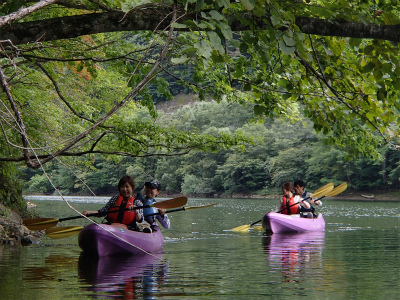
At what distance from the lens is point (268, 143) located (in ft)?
221

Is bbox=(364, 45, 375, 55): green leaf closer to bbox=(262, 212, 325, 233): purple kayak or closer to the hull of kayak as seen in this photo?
the hull of kayak

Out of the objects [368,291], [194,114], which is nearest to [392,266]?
[368,291]

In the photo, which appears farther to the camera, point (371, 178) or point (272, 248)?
point (371, 178)

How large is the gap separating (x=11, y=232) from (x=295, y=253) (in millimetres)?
5882

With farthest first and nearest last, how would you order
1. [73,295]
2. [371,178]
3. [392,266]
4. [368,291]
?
1. [371,178]
2. [392,266]
3. [368,291]
4. [73,295]

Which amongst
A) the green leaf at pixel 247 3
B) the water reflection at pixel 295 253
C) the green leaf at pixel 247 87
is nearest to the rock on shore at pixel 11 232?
the water reflection at pixel 295 253

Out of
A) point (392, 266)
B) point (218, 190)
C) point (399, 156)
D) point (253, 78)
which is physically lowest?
point (218, 190)

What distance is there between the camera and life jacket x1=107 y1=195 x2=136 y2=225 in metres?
8.74

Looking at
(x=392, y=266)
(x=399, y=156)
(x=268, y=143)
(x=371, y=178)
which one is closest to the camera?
(x=392, y=266)

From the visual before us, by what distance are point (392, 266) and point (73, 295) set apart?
4726mm

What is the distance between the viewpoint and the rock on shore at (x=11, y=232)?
10742 mm

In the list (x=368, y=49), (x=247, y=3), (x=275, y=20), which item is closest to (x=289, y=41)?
(x=275, y=20)

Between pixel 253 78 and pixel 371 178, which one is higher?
pixel 253 78

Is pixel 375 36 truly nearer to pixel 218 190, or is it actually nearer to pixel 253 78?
pixel 253 78
